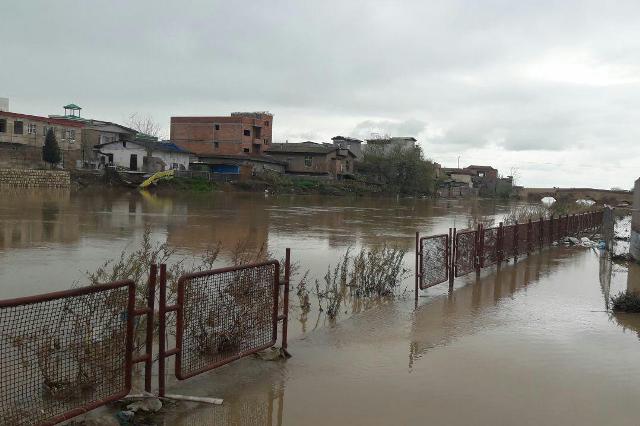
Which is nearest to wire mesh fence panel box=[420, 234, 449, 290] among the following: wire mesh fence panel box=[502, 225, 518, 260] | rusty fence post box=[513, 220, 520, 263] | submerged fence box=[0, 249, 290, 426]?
wire mesh fence panel box=[502, 225, 518, 260]

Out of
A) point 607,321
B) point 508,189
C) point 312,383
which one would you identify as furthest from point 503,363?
point 508,189

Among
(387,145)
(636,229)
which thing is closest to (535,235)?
(636,229)

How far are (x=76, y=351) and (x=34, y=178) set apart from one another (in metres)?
47.9

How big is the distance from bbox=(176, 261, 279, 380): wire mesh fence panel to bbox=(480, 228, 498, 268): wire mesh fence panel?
787cm

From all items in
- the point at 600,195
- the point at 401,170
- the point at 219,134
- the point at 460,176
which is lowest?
the point at 600,195

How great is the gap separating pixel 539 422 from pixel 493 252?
921cm

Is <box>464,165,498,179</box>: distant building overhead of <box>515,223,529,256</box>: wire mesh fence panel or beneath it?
overhead

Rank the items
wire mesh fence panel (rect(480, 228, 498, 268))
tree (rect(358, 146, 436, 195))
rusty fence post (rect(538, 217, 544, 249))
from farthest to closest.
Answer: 1. tree (rect(358, 146, 436, 195))
2. rusty fence post (rect(538, 217, 544, 249))
3. wire mesh fence panel (rect(480, 228, 498, 268))

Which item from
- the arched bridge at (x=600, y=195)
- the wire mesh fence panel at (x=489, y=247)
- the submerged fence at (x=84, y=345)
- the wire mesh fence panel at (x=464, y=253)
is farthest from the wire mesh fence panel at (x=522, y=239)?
the arched bridge at (x=600, y=195)

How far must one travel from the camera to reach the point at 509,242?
49.6 ft

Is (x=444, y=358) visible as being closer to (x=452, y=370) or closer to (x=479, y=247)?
(x=452, y=370)

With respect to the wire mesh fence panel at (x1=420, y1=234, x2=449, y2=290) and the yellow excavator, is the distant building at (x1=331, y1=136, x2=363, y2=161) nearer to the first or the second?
the yellow excavator

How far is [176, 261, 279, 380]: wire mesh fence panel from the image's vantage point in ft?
17.9

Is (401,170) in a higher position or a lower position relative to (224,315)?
higher
